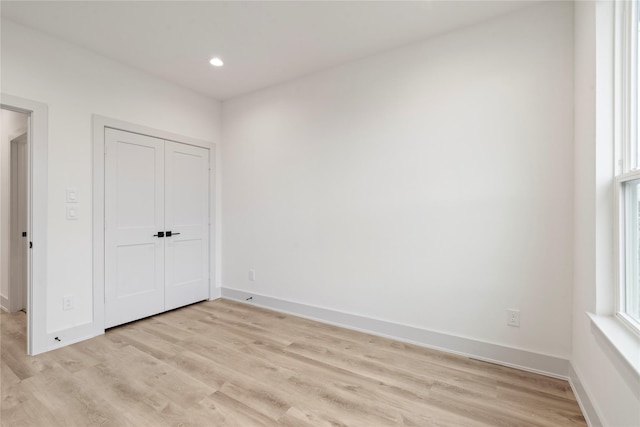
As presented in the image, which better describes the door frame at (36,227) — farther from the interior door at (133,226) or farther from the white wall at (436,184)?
the white wall at (436,184)

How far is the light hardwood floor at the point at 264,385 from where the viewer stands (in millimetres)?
1727

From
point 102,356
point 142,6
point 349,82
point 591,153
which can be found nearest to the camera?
point 591,153

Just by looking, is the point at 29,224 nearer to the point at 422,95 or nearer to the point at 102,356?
the point at 102,356

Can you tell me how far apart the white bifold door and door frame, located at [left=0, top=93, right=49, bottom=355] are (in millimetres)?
502

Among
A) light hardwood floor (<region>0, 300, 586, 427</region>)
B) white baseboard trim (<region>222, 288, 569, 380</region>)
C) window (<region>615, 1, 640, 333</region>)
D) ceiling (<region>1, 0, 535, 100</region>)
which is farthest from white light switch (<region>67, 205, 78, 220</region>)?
window (<region>615, 1, 640, 333</region>)

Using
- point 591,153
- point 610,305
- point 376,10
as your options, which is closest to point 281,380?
point 610,305

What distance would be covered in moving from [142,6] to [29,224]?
2024 millimetres

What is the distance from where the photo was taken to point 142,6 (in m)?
2.26

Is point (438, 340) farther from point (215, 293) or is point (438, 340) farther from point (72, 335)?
point (72, 335)

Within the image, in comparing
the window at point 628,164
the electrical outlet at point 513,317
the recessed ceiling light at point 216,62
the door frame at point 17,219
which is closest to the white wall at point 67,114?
the recessed ceiling light at point 216,62

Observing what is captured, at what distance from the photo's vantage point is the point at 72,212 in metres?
2.72

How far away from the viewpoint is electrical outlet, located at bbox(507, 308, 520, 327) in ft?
7.47

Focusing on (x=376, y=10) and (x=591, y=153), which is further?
(x=376, y=10)

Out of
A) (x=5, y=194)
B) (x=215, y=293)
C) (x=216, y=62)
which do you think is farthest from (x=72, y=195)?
(x=215, y=293)
